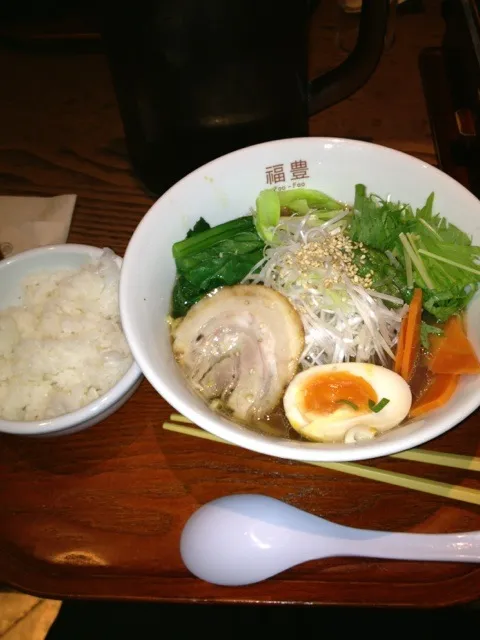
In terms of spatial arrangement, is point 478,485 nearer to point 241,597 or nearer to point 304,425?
point 304,425

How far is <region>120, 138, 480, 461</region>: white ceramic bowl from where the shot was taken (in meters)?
1.06

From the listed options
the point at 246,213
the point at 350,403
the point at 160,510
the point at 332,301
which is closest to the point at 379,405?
the point at 350,403

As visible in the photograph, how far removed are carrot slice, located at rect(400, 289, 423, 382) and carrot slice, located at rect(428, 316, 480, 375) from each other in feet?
0.15

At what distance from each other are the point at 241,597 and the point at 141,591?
0.71 feet

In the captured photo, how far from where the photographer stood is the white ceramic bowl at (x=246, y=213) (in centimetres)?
106

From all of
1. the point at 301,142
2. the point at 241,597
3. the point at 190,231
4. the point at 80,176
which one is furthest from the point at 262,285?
the point at 80,176

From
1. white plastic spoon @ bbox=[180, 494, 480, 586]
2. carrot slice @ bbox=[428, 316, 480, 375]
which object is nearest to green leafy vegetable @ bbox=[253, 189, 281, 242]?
carrot slice @ bbox=[428, 316, 480, 375]

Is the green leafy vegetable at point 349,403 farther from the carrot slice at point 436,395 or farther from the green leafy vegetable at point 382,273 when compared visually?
the green leafy vegetable at point 382,273

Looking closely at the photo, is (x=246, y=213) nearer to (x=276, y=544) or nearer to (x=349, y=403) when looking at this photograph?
(x=349, y=403)

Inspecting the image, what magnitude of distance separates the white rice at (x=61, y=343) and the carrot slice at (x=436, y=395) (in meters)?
0.72

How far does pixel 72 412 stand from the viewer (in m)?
1.30

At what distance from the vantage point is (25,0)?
249 cm

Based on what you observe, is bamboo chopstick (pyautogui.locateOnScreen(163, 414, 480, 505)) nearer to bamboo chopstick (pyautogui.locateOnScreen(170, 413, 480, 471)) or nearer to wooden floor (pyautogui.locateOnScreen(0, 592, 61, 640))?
bamboo chopstick (pyautogui.locateOnScreen(170, 413, 480, 471))

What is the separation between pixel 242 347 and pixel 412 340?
1.39 ft
